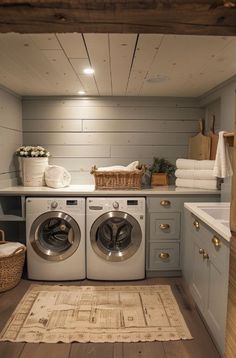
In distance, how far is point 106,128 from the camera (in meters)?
3.49

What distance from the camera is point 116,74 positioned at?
7.97 feet

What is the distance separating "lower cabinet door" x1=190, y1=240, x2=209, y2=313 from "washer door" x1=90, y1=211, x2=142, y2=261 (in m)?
0.72

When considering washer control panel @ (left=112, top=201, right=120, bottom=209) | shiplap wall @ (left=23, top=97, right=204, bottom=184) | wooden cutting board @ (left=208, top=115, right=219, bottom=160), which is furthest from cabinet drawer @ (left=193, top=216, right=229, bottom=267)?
shiplap wall @ (left=23, top=97, right=204, bottom=184)

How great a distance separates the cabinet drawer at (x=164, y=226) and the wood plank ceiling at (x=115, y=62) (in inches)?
53.2

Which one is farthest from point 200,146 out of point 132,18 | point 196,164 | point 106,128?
point 132,18

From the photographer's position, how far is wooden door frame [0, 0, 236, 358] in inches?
28.8

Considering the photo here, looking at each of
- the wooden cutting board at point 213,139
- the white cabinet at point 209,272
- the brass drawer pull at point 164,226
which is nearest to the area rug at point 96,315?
the white cabinet at point 209,272

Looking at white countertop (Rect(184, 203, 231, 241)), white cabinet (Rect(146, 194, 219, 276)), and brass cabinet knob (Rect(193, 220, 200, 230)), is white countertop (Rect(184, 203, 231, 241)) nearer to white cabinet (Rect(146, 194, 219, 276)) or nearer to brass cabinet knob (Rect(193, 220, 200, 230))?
brass cabinet knob (Rect(193, 220, 200, 230))

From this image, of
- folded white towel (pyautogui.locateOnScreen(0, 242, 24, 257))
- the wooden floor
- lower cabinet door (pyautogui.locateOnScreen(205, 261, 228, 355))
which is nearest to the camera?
lower cabinet door (pyautogui.locateOnScreen(205, 261, 228, 355))

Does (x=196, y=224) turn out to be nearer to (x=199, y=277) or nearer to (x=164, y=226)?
(x=199, y=277)

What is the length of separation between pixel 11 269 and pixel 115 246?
1.05 meters

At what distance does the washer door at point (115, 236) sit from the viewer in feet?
9.29

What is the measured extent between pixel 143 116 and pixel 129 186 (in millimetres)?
1027

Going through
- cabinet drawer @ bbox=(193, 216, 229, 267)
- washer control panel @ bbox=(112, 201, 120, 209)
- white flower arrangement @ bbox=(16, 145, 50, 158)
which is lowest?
cabinet drawer @ bbox=(193, 216, 229, 267)
